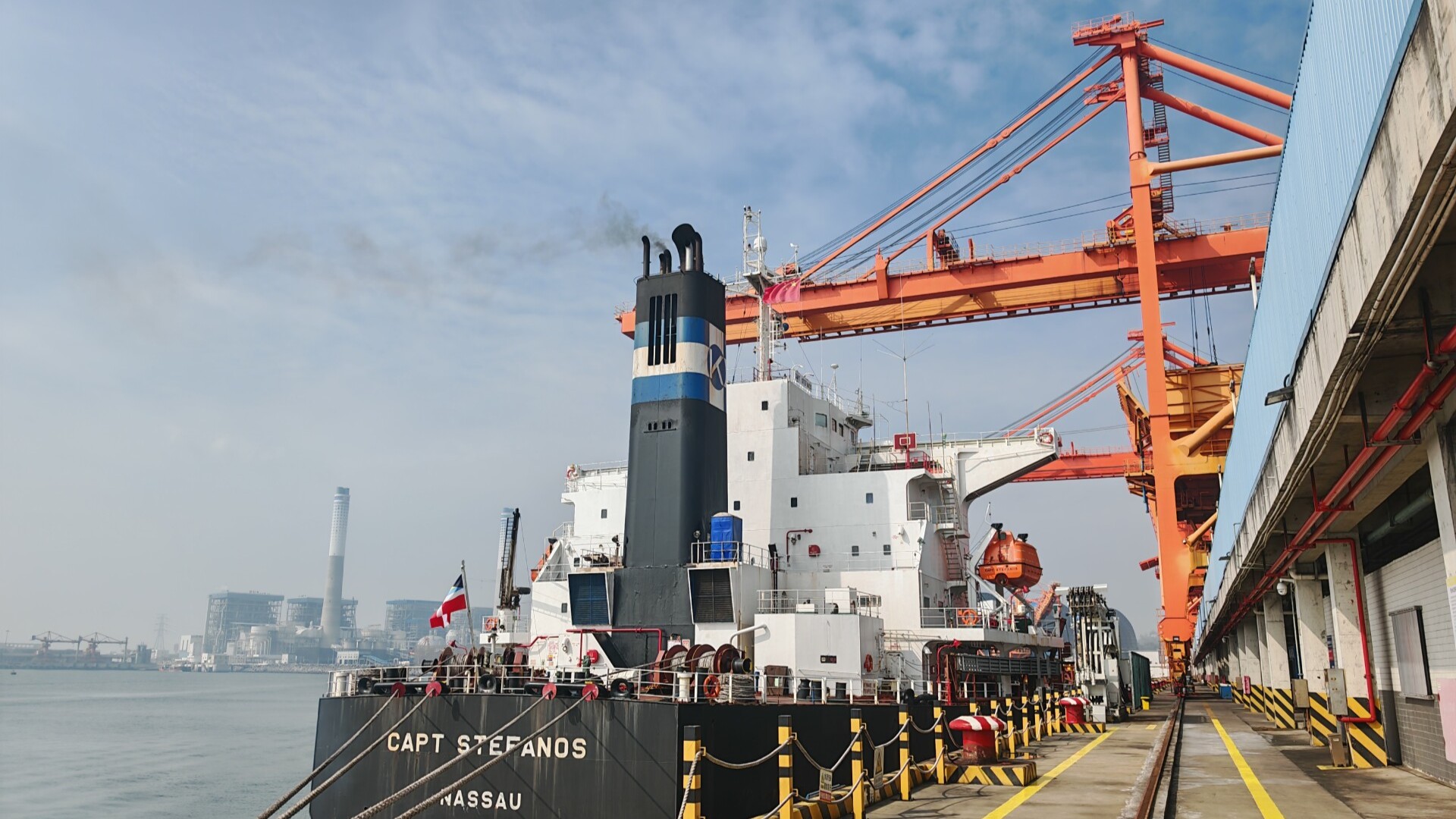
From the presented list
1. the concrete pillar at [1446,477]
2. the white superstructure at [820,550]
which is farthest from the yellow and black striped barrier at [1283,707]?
the concrete pillar at [1446,477]

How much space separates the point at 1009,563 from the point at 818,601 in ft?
28.5

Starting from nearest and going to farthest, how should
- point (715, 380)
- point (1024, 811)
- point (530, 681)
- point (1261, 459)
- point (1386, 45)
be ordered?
point (1386, 45), point (1024, 811), point (1261, 459), point (530, 681), point (715, 380)

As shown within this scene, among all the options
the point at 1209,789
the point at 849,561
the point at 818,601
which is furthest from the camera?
the point at 849,561

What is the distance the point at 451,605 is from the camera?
18422 mm

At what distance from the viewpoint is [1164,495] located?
94.1 feet

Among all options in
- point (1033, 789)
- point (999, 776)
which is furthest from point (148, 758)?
point (1033, 789)

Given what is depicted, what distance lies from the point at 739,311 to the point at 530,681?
71.1ft

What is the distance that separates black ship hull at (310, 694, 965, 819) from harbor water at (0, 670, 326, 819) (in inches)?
629

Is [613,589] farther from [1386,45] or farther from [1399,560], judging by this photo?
[1386,45]

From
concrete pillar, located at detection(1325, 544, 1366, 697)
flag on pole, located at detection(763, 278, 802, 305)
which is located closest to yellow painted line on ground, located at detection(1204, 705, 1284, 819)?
concrete pillar, located at detection(1325, 544, 1366, 697)

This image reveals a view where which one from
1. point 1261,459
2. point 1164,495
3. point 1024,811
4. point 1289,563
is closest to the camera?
point 1024,811

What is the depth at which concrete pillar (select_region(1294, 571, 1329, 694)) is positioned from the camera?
55.7ft

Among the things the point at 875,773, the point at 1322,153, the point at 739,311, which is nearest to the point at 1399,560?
the point at 875,773

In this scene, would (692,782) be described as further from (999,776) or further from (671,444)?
(671,444)
